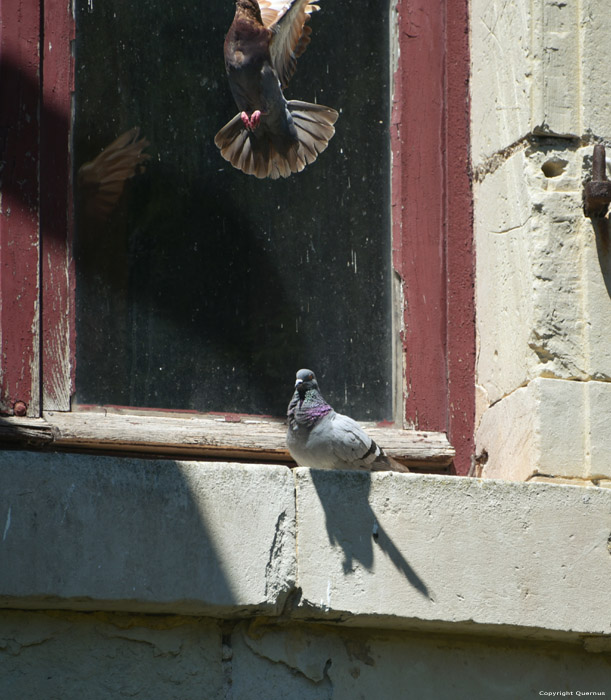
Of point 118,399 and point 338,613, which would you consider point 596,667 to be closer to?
point 338,613

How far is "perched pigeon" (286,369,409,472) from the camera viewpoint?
10.7ft

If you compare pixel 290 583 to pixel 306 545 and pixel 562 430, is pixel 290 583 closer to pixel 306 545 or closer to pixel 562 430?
pixel 306 545

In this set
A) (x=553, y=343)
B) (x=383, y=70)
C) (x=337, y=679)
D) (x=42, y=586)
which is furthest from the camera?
(x=383, y=70)

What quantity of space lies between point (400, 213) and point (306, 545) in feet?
4.23

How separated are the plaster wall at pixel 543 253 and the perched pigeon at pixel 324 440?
51 cm

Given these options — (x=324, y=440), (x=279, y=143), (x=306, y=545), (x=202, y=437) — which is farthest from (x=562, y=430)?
(x=279, y=143)

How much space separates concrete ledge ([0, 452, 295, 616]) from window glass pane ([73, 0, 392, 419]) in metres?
0.60

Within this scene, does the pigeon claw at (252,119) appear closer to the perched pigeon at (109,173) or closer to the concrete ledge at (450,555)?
the perched pigeon at (109,173)

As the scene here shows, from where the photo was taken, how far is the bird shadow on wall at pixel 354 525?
3133 mm

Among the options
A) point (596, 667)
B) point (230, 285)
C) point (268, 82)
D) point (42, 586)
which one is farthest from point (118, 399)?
point (596, 667)

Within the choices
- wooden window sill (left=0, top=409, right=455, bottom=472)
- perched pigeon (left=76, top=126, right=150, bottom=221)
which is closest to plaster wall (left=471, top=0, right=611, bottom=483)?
wooden window sill (left=0, top=409, right=455, bottom=472)

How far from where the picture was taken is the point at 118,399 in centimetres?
360

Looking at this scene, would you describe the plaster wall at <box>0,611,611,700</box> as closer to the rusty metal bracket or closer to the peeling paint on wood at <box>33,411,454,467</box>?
the peeling paint on wood at <box>33,411,454,467</box>

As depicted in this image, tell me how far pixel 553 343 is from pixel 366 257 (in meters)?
0.73
